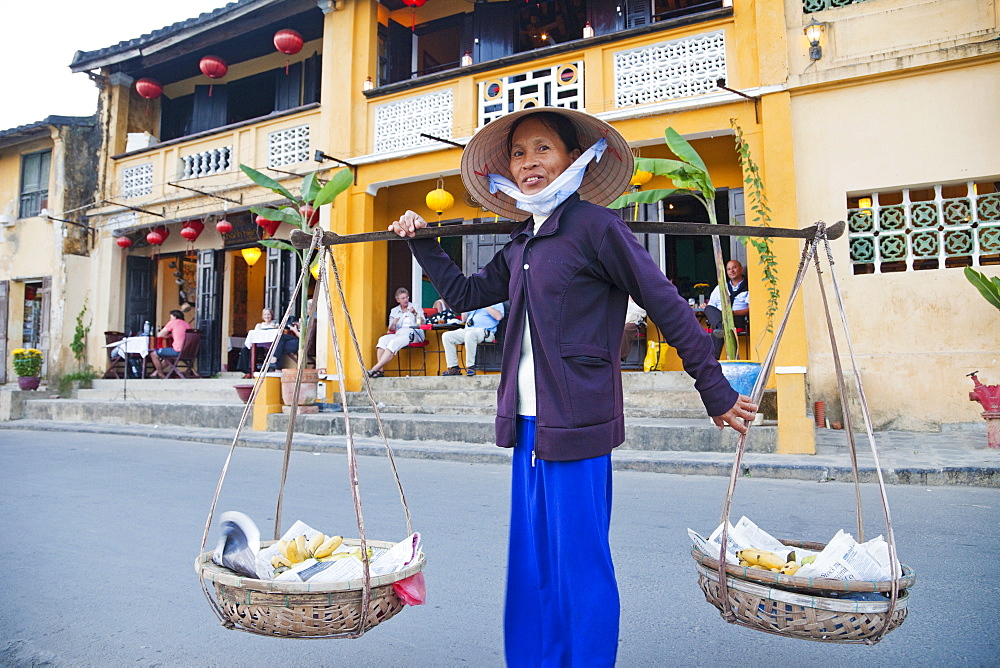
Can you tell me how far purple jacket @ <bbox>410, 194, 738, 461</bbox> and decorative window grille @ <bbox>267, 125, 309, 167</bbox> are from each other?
984 centimetres

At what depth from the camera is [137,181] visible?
12961mm

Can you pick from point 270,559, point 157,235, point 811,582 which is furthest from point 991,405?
point 157,235

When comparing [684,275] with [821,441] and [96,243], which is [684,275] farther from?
[96,243]

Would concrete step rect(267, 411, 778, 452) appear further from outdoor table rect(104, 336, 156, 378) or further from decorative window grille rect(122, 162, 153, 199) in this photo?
decorative window grille rect(122, 162, 153, 199)

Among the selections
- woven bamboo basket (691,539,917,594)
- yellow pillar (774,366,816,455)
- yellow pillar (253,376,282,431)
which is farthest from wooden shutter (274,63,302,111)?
woven bamboo basket (691,539,917,594)

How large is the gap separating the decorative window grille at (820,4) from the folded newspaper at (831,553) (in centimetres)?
770

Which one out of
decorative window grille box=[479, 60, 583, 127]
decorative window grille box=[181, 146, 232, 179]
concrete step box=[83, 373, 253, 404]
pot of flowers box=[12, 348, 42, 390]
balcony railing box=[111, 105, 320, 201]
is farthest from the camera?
pot of flowers box=[12, 348, 42, 390]

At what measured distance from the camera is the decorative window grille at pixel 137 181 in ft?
42.0

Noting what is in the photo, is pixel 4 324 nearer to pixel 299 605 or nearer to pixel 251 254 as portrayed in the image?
pixel 251 254

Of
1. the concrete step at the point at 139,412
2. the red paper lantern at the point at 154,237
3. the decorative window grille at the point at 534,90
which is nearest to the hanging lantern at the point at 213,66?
the red paper lantern at the point at 154,237

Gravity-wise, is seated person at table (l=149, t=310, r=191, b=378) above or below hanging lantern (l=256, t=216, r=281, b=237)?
below

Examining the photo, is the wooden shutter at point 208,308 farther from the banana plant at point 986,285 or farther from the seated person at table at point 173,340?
the banana plant at point 986,285

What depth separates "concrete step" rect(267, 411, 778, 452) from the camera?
6289mm

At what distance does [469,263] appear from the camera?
1070 cm
